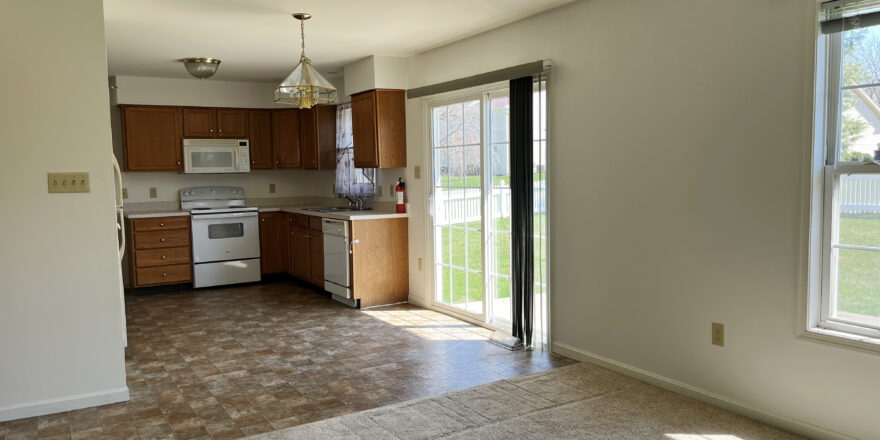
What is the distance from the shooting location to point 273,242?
737cm

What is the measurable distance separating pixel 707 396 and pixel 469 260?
2.33 metres

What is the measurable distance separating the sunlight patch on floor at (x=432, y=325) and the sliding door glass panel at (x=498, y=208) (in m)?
0.23

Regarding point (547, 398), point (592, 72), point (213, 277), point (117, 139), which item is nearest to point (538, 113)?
point (592, 72)

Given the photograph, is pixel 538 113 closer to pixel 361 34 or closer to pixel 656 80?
pixel 656 80

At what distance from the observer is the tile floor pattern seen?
10.7ft

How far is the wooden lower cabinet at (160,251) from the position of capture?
6.62 metres

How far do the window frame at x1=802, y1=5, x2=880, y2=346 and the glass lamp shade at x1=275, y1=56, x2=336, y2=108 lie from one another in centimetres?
272

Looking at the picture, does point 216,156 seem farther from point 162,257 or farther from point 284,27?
point 284,27

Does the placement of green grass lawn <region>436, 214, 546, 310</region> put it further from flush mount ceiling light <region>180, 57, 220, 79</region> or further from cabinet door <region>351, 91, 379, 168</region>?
flush mount ceiling light <region>180, 57, 220, 79</region>

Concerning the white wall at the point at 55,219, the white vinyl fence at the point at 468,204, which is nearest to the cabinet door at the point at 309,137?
the white vinyl fence at the point at 468,204

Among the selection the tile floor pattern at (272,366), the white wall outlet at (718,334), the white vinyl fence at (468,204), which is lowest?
the tile floor pattern at (272,366)

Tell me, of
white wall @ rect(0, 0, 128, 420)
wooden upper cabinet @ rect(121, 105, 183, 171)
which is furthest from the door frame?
wooden upper cabinet @ rect(121, 105, 183, 171)

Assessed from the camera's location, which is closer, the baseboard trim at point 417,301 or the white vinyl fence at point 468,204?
the white vinyl fence at point 468,204

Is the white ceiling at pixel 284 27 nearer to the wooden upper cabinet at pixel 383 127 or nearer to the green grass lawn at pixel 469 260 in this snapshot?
the wooden upper cabinet at pixel 383 127
